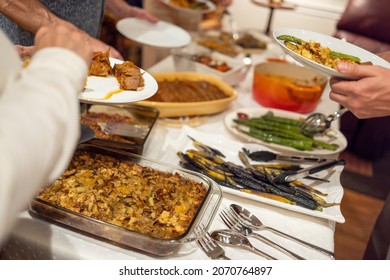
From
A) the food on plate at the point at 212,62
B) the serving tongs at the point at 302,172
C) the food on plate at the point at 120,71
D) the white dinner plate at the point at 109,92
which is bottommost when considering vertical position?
the food on plate at the point at 212,62

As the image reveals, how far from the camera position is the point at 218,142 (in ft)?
4.94

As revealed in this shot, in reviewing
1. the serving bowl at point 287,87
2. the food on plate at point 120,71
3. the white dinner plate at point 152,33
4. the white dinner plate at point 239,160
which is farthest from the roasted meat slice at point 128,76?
the serving bowl at point 287,87

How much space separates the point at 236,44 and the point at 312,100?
35.7 inches

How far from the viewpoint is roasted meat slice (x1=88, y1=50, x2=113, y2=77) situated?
1190mm

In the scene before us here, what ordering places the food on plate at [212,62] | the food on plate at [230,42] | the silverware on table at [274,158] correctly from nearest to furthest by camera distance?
1. the silverware on table at [274,158]
2. the food on plate at [212,62]
3. the food on plate at [230,42]

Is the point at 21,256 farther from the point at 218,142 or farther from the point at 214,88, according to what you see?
the point at 214,88

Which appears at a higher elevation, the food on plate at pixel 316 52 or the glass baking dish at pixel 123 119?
the food on plate at pixel 316 52

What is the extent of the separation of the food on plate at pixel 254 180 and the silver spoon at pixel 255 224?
0.09 meters

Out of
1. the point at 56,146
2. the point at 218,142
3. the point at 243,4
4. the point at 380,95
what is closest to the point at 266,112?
the point at 218,142

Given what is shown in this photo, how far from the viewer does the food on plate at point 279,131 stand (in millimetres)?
1580

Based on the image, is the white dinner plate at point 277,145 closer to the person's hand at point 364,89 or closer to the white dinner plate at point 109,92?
the person's hand at point 364,89

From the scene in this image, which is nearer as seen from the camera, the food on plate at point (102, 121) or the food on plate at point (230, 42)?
the food on plate at point (102, 121)

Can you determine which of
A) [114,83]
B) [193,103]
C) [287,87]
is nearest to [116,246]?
[114,83]

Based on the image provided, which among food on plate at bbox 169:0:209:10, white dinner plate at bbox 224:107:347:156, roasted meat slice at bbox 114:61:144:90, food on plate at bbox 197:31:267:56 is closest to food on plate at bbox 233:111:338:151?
white dinner plate at bbox 224:107:347:156
